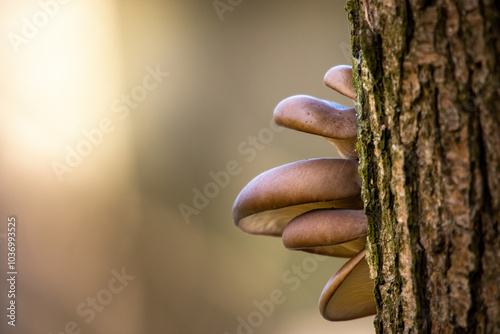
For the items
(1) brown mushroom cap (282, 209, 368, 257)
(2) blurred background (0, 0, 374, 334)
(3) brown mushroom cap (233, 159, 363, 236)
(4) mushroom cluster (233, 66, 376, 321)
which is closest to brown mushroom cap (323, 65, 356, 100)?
(4) mushroom cluster (233, 66, 376, 321)

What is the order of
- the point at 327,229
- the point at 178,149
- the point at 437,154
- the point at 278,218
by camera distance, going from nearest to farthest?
the point at 437,154 < the point at 327,229 < the point at 278,218 < the point at 178,149

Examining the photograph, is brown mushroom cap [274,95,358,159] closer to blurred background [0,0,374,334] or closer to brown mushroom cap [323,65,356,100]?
brown mushroom cap [323,65,356,100]

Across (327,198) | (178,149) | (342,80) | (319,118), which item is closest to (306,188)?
(327,198)

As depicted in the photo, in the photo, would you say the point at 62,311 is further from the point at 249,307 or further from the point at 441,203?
the point at 441,203

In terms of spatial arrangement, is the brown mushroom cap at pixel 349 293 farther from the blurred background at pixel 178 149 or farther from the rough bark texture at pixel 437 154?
the blurred background at pixel 178 149

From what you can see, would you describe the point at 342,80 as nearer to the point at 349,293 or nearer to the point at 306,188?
the point at 306,188

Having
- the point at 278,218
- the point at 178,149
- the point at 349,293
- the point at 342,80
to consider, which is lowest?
the point at 349,293

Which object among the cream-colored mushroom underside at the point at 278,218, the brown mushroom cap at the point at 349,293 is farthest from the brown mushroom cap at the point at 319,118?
the brown mushroom cap at the point at 349,293
